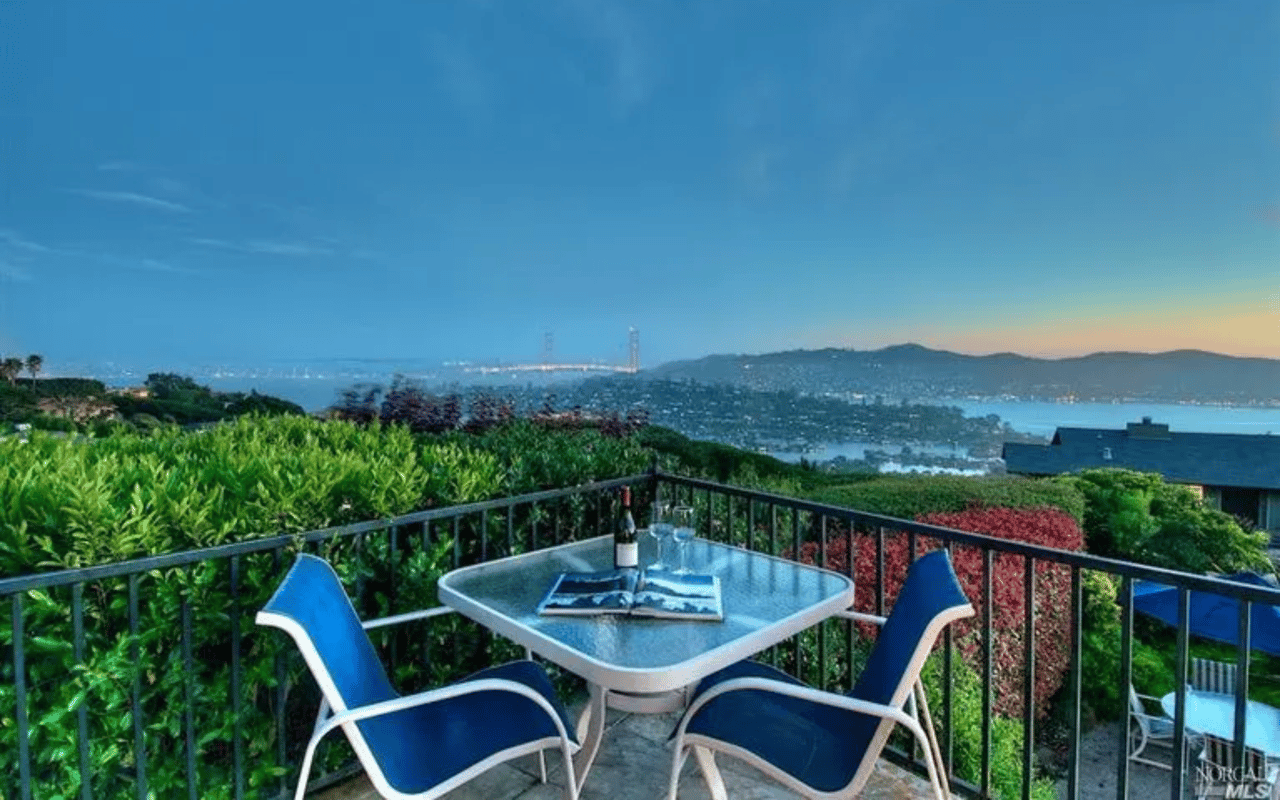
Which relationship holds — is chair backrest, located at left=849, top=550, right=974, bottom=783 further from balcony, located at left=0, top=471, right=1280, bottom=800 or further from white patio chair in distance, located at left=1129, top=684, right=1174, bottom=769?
white patio chair in distance, located at left=1129, top=684, right=1174, bottom=769

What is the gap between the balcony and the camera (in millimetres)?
1715

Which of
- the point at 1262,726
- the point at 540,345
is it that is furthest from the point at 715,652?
the point at 540,345

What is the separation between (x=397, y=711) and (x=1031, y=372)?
57.9ft

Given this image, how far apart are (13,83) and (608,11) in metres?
8.19

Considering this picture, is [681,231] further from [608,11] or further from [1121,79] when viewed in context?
[1121,79]

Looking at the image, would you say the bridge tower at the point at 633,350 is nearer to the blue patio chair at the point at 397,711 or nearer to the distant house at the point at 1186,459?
the blue patio chair at the point at 397,711

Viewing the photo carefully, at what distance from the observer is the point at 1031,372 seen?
623 inches

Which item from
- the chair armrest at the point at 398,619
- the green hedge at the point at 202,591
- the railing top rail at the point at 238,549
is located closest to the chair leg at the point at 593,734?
the chair armrest at the point at 398,619

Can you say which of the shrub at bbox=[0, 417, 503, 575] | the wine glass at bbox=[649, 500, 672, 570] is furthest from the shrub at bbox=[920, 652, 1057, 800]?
the shrub at bbox=[0, 417, 503, 575]

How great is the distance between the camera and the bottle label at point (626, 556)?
7.60 ft

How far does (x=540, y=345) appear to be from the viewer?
13.1 m

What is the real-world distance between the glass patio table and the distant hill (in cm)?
1014

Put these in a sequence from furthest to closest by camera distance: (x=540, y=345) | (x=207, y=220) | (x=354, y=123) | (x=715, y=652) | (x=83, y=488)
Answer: (x=540, y=345), (x=207, y=220), (x=354, y=123), (x=83, y=488), (x=715, y=652)

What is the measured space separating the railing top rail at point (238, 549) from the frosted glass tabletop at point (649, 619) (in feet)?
1.11
